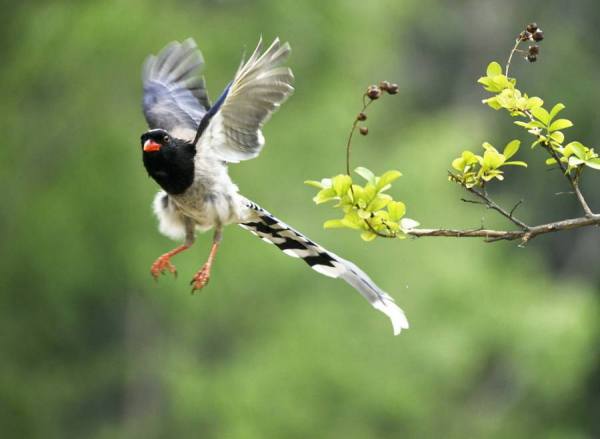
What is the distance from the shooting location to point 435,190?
45.1ft

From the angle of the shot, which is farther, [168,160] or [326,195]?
[168,160]

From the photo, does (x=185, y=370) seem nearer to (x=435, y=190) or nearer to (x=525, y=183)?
(x=435, y=190)

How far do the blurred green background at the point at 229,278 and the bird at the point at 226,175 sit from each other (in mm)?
6536

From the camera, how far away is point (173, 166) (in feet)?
17.8

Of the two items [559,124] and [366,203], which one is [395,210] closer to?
[366,203]

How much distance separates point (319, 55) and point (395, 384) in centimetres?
376

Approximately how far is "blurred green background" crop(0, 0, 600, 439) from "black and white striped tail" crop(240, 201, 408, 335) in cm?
661

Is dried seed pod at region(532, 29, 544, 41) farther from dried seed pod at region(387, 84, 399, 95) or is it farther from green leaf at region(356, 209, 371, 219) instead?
green leaf at region(356, 209, 371, 219)

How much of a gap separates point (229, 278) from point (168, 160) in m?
7.70

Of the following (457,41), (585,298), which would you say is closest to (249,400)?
(585,298)

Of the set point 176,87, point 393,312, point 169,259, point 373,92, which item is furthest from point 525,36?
point 176,87

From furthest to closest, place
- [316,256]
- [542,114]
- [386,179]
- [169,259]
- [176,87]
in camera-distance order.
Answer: [176,87], [169,259], [316,256], [542,114], [386,179]

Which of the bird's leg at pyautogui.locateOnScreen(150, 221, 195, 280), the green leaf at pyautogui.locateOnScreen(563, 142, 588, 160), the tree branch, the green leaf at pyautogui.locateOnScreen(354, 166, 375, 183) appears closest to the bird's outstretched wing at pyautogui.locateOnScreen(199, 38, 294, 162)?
the bird's leg at pyautogui.locateOnScreen(150, 221, 195, 280)

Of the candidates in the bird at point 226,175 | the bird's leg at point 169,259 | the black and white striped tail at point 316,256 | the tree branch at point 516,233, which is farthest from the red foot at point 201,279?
the tree branch at point 516,233
